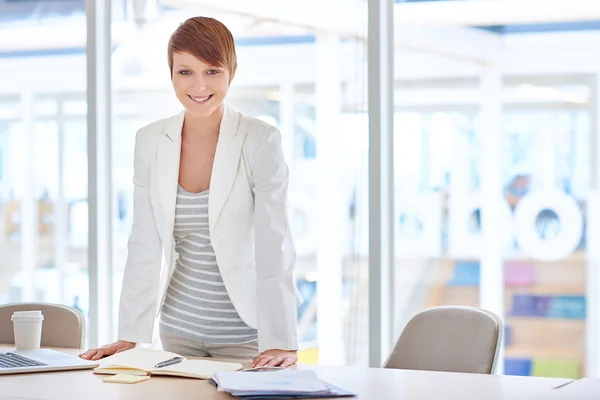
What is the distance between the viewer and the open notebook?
7.73 feet

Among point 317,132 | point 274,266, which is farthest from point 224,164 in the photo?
point 317,132

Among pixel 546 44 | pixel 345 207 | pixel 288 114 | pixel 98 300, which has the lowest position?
pixel 98 300

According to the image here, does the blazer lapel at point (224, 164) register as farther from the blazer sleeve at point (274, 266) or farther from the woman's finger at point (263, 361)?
the woman's finger at point (263, 361)

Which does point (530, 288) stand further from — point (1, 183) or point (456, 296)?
point (1, 183)

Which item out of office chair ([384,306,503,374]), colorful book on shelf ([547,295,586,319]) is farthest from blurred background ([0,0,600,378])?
office chair ([384,306,503,374])

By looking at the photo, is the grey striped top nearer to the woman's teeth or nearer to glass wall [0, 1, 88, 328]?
the woman's teeth

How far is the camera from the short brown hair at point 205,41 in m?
2.62

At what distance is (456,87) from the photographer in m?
3.98

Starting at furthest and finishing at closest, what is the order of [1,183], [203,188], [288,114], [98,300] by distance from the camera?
1. [1,183]
2. [98,300]
3. [288,114]
4. [203,188]

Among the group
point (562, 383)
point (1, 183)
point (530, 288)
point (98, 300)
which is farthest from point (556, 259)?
point (1, 183)

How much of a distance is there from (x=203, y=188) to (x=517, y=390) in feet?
3.63

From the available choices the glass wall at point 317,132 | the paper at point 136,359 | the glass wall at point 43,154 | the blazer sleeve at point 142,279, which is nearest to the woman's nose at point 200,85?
the blazer sleeve at point 142,279

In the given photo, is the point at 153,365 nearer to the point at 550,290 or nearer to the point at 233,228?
the point at 233,228

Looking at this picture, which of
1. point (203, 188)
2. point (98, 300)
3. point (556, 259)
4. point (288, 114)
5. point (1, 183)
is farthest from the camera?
point (1, 183)
